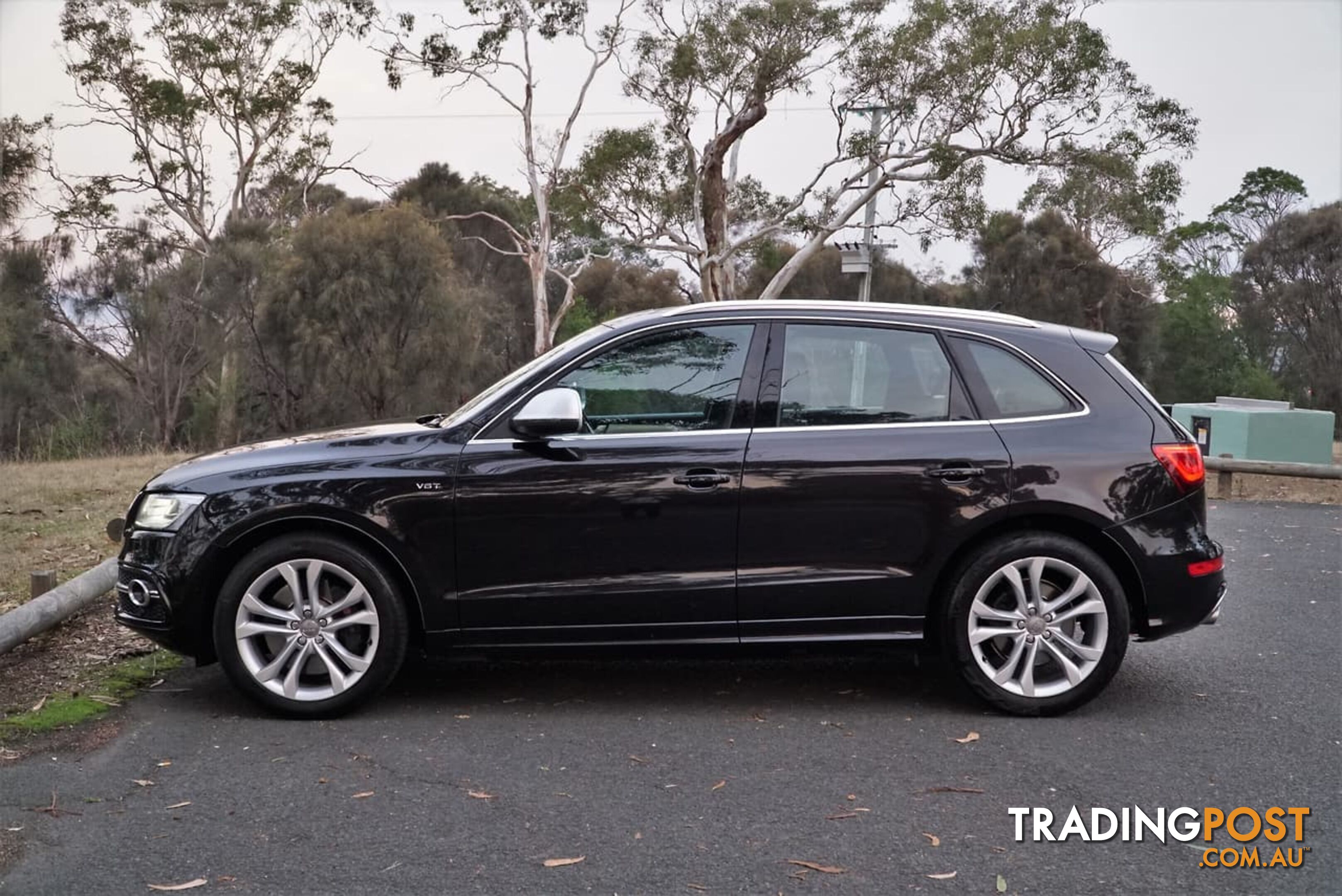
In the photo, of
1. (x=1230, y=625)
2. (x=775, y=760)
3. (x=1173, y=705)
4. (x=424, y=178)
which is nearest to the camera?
(x=775, y=760)

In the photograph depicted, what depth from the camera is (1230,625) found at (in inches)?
287

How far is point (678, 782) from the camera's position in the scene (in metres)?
4.61

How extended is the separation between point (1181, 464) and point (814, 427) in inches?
61.0

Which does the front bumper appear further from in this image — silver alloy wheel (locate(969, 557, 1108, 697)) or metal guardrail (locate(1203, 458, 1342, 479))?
metal guardrail (locate(1203, 458, 1342, 479))

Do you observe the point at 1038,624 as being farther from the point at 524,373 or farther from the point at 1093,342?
the point at 524,373

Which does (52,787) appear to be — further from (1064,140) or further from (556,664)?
(1064,140)

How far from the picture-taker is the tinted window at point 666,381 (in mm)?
5434

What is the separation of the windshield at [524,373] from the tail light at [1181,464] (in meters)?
2.42

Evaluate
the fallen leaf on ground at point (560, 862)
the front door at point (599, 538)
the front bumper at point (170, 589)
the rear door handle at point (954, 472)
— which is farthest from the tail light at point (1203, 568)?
the front bumper at point (170, 589)

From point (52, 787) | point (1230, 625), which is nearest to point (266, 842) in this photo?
point (52, 787)

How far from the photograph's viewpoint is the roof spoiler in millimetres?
5617

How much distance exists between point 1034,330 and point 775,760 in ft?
7.32

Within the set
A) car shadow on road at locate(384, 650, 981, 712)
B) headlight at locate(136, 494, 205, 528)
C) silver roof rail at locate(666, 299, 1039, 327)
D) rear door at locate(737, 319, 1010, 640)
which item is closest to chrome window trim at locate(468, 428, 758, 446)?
rear door at locate(737, 319, 1010, 640)

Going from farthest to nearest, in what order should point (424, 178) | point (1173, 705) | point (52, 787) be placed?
point (424, 178)
point (1173, 705)
point (52, 787)
